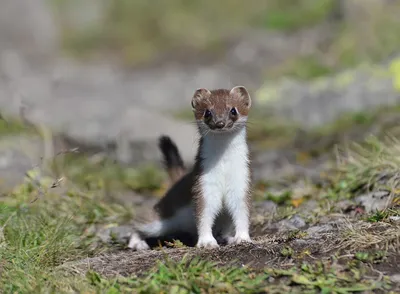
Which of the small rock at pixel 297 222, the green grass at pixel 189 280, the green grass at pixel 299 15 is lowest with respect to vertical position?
the small rock at pixel 297 222

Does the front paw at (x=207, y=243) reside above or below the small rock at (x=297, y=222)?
above

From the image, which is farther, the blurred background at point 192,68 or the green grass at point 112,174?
the blurred background at point 192,68

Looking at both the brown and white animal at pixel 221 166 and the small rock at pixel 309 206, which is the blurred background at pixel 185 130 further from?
the brown and white animal at pixel 221 166

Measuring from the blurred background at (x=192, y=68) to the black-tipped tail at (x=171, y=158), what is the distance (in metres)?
0.27

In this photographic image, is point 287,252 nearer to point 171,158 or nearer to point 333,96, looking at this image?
point 171,158

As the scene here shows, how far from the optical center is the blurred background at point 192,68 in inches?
455

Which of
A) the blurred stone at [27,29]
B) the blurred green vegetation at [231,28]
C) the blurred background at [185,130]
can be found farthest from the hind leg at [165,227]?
the blurred stone at [27,29]

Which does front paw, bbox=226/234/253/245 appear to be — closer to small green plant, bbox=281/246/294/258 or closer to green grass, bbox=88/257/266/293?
small green plant, bbox=281/246/294/258

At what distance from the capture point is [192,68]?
2098cm

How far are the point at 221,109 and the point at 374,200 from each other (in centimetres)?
174

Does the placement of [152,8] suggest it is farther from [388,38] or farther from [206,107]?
[206,107]

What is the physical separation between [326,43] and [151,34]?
795 cm

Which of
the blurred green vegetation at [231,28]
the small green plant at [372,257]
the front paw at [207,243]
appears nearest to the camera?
the small green plant at [372,257]

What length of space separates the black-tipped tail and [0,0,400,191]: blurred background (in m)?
0.27
